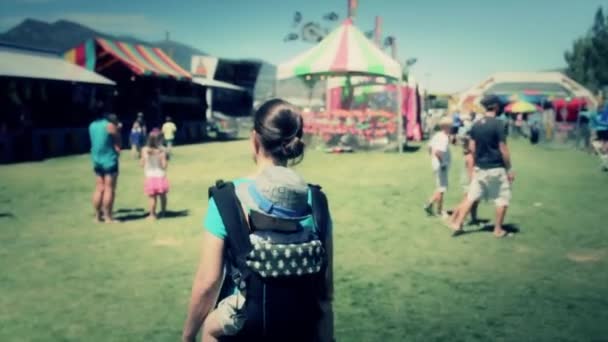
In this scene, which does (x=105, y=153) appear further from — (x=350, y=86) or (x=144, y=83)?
(x=144, y=83)

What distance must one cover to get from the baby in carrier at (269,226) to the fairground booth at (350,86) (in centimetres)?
1711

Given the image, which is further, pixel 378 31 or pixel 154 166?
pixel 378 31

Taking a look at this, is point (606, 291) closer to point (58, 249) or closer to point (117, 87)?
point (58, 249)

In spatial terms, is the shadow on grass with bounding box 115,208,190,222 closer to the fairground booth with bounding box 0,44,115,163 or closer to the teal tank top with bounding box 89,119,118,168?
the teal tank top with bounding box 89,119,118,168

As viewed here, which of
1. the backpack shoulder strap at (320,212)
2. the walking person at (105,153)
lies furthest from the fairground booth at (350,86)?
the backpack shoulder strap at (320,212)

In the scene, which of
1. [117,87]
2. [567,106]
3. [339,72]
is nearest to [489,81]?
[567,106]

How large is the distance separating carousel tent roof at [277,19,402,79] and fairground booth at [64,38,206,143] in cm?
952

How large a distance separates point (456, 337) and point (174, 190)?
28.2 feet

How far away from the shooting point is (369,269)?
19.9 feet

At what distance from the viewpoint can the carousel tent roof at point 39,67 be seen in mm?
19281

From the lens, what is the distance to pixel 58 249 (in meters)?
6.82

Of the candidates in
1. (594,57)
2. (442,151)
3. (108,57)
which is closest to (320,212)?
(442,151)

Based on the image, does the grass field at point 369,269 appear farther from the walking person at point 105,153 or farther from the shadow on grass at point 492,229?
the walking person at point 105,153

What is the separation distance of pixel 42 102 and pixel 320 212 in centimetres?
2192
